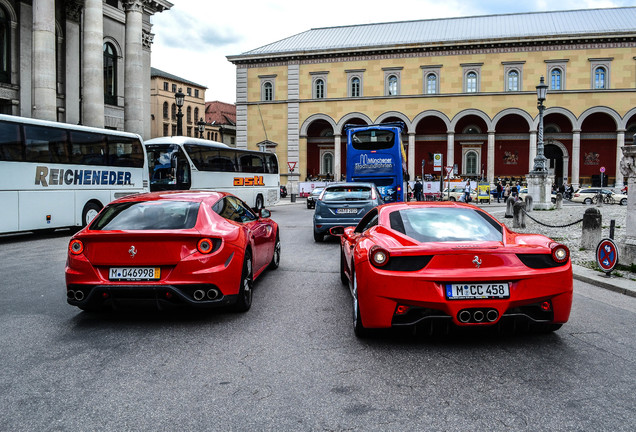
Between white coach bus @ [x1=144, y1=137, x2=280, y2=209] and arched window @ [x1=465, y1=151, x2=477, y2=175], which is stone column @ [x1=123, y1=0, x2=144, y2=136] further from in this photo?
arched window @ [x1=465, y1=151, x2=477, y2=175]

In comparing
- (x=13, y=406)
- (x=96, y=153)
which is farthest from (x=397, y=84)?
(x=13, y=406)

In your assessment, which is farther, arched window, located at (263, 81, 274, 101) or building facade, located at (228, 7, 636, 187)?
arched window, located at (263, 81, 274, 101)

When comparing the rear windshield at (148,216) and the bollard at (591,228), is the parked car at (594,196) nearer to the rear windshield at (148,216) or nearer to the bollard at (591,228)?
the bollard at (591,228)

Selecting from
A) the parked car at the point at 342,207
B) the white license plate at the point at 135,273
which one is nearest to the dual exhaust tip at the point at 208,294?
the white license plate at the point at 135,273

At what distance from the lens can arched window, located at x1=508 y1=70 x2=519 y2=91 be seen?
153ft

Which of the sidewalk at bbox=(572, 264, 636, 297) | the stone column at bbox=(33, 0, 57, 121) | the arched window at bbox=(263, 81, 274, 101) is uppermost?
the arched window at bbox=(263, 81, 274, 101)

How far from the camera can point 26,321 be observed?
5.61 m

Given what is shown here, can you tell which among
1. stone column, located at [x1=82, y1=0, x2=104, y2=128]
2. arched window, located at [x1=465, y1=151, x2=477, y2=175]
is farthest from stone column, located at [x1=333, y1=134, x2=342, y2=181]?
stone column, located at [x1=82, y1=0, x2=104, y2=128]

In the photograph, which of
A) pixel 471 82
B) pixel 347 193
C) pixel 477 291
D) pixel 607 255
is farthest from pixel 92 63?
pixel 471 82

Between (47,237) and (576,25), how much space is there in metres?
47.8

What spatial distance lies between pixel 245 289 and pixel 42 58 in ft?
73.8

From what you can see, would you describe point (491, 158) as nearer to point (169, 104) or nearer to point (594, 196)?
point (594, 196)

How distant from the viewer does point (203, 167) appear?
2272 centimetres

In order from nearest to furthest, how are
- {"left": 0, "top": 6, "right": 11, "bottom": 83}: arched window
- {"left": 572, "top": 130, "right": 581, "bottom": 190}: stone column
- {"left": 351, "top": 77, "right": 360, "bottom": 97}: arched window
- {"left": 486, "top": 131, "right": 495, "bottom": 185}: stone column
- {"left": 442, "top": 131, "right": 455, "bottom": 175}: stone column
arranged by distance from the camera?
{"left": 0, "top": 6, "right": 11, "bottom": 83}: arched window, {"left": 572, "top": 130, "right": 581, "bottom": 190}: stone column, {"left": 486, "top": 131, "right": 495, "bottom": 185}: stone column, {"left": 442, "top": 131, "right": 455, "bottom": 175}: stone column, {"left": 351, "top": 77, "right": 360, "bottom": 97}: arched window
